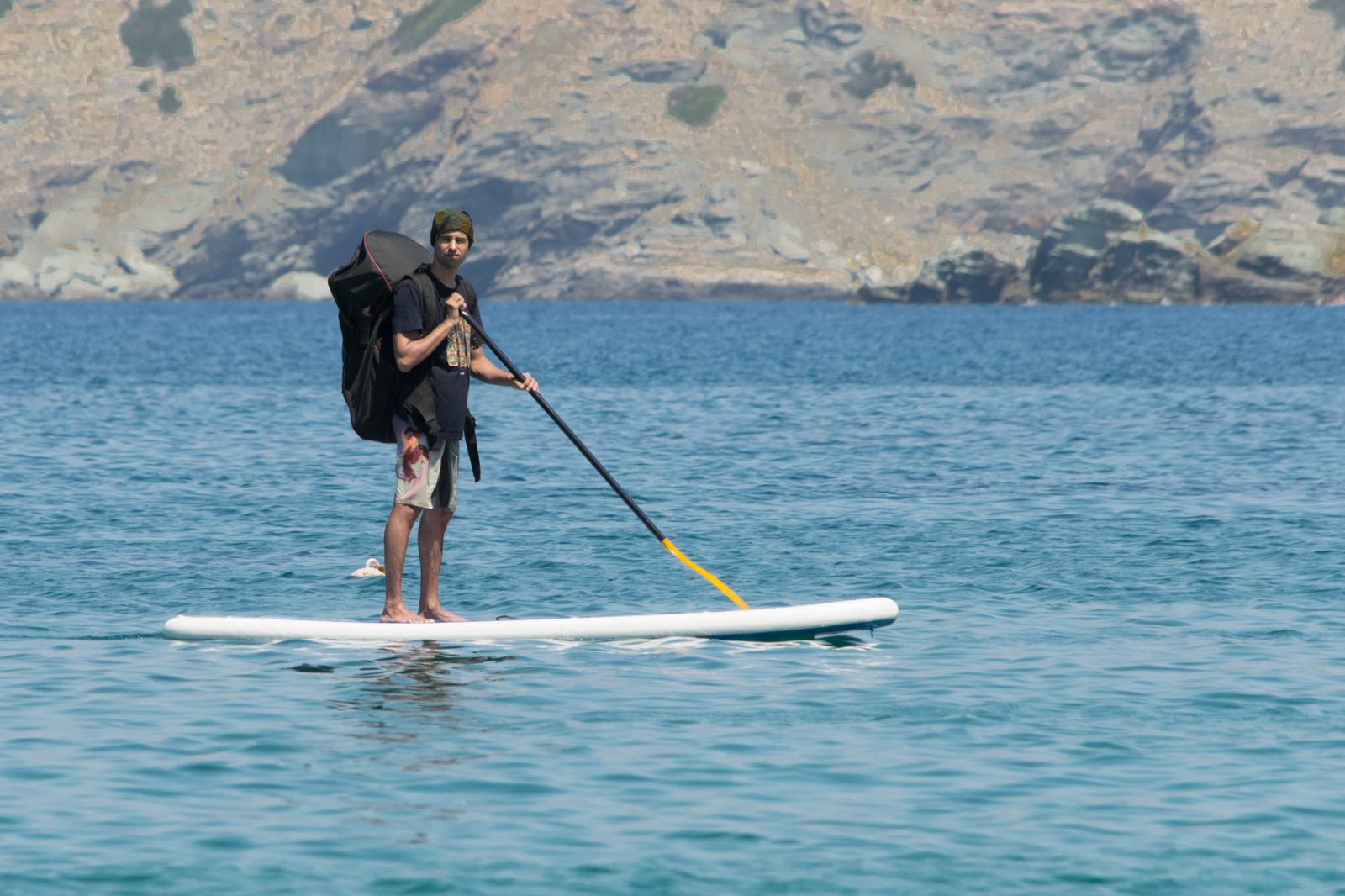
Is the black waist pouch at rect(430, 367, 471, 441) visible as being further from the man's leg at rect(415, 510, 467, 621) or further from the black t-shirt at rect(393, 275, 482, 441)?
the man's leg at rect(415, 510, 467, 621)

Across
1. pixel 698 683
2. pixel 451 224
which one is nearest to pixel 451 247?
pixel 451 224

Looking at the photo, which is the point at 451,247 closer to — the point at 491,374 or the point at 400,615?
the point at 491,374

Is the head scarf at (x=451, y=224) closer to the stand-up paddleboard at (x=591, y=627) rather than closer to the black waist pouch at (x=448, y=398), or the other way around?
the black waist pouch at (x=448, y=398)

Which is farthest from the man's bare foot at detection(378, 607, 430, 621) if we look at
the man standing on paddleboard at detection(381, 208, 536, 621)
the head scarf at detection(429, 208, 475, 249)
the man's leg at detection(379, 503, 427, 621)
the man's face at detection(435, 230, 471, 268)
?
the head scarf at detection(429, 208, 475, 249)

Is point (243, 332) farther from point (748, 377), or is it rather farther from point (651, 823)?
point (651, 823)

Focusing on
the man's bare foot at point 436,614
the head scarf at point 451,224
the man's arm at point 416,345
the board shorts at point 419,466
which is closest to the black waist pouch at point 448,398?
the board shorts at point 419,466

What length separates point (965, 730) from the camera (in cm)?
905

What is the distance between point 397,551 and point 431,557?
0.31 metres

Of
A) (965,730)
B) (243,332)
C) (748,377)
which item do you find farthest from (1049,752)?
(243,332)

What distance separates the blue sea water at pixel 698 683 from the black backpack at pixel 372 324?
5.37ft

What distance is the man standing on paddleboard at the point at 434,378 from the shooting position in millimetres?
10359

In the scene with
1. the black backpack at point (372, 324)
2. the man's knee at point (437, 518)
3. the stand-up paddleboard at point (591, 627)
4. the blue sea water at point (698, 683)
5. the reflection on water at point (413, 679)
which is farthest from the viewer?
the stand-up paddleboard at point (591, 627)

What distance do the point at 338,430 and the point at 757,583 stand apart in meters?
19.3

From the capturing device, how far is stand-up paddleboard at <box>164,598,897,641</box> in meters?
11.2
